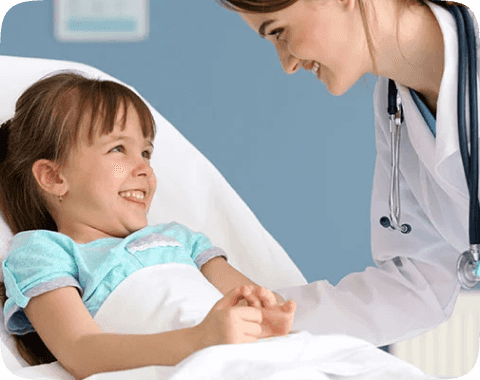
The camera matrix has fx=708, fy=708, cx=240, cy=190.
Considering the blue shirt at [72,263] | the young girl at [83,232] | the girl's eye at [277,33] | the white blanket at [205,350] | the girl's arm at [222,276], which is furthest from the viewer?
the girl's arm at [222,276]

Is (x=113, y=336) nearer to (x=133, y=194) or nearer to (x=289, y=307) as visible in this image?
(x=289, y=307)

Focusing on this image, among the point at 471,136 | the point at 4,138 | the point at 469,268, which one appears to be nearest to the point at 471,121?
the point at 471,136

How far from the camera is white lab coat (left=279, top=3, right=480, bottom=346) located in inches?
57.4

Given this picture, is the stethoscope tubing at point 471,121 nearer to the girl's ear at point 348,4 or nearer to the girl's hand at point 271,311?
the girl's ear at point 348,4

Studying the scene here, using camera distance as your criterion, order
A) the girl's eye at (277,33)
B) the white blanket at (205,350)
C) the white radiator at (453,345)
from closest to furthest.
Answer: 1. the white blanket at (205,350)
2. the girl's eye at (277,33)
3. the white radiator at (453,345)

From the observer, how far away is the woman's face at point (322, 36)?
1256 millimetres

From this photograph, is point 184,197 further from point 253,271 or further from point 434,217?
point 434,217

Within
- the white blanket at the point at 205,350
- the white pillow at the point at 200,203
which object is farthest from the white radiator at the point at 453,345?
the white blanket at the point at 205,350

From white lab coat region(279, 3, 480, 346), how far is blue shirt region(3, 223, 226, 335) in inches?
14.3

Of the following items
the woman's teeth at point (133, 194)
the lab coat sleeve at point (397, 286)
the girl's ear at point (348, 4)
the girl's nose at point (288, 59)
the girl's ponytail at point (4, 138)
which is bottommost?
the lab coat sleeve at point (397, 286)

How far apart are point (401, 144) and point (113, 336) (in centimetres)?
78

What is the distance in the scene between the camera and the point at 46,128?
1378 millimetres

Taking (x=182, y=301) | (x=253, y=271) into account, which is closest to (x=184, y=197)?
(x=253, y=271)

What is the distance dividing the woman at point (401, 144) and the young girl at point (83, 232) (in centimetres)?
24
